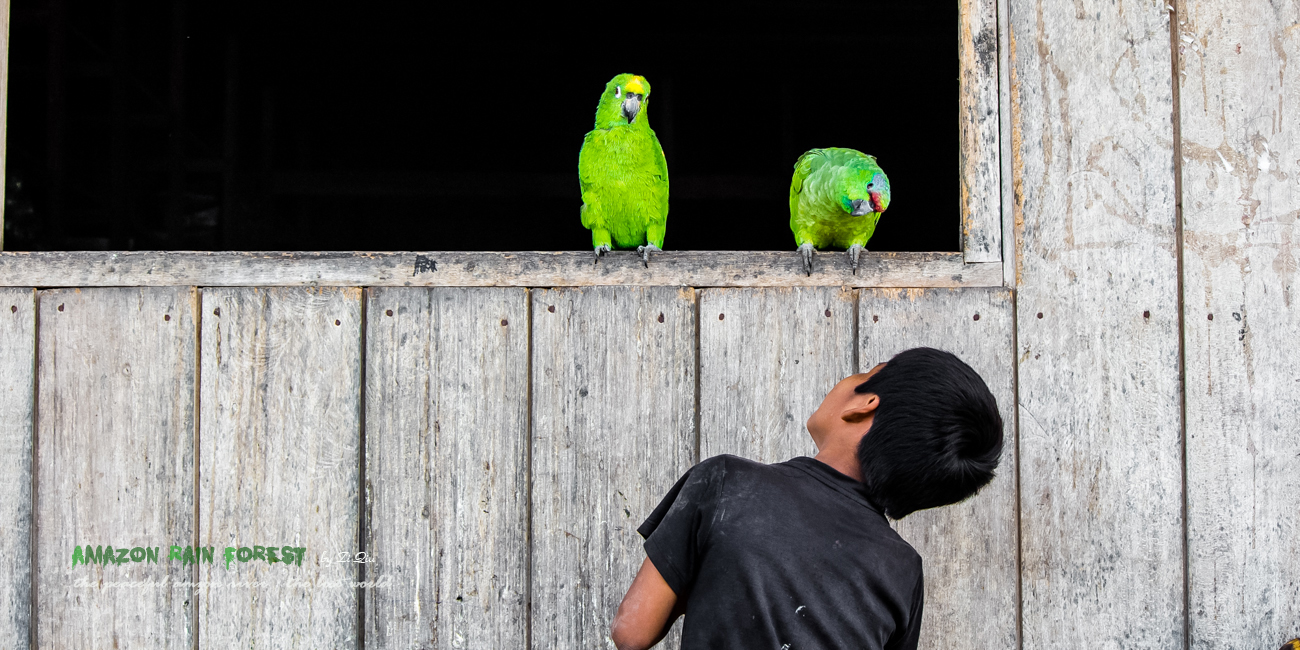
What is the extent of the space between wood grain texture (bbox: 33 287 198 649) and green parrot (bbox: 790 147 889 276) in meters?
1.39

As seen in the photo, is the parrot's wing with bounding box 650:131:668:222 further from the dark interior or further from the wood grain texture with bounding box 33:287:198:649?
the dark interior

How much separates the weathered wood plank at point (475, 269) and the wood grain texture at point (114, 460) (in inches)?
2.0

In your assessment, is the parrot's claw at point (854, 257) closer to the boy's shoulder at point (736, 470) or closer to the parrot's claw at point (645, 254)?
the parrot's claw at point (645, 254)

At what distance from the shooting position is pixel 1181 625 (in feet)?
5.72

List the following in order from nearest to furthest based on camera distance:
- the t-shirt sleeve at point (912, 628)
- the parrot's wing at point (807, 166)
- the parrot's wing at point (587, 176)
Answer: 1. the t-shirt sleeve at point (912, 628)
2. the parrot's wing at point (807, 166)
3. the parrot's wing at point (587, 176)

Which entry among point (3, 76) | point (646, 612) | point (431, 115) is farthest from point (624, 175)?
point (431, 115)

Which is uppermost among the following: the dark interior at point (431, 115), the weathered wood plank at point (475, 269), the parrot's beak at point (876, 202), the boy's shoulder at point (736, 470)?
the dark interior at point (431, 115)

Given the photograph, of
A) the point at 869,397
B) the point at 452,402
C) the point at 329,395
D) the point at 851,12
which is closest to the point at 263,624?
the point at 329,395

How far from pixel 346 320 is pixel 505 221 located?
503cm

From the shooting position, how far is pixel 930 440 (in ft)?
3.76

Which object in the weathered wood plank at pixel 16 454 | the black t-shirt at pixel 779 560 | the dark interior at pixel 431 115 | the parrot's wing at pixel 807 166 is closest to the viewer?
the black t-shirt at pixel 779 560

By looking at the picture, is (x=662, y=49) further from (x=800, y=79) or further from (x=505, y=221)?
(x=505, y=221)

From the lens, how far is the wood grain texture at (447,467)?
175 centimetres

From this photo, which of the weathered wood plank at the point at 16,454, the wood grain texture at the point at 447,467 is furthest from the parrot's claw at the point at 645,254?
the weathered wood plank at the point at 16,454
